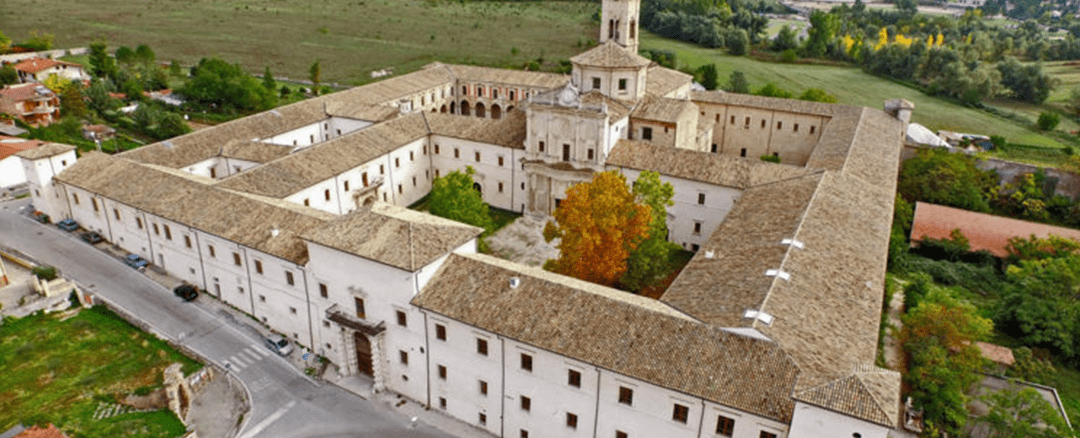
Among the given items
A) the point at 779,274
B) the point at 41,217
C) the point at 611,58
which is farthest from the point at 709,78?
the point at 41,217

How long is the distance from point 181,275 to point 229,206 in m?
7.49

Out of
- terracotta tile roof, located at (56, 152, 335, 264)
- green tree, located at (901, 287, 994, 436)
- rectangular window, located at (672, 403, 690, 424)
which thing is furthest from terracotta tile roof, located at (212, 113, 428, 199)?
green tree, located at (901, 287, 994, 436)

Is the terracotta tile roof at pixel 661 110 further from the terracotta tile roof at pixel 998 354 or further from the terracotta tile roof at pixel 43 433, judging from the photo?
the terracotta tile roof at pixel 43 433

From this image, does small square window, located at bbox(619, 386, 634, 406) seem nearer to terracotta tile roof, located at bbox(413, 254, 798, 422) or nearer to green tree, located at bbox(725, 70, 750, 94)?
terracotta tile roof, located at bbox(413, 254, 798, 422)

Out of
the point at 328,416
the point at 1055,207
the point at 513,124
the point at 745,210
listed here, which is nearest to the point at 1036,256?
the point at 1055,207

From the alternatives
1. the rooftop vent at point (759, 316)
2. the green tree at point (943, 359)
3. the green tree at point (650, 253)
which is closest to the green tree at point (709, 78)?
the green tree at point (650, 253)

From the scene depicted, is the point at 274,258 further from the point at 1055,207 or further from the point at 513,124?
the point at 1055,207

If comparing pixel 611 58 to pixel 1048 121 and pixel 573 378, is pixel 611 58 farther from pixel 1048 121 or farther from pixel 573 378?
pixel 1048 121

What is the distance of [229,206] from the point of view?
131 feet

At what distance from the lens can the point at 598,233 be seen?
36.9m

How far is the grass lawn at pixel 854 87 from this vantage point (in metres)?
81.0

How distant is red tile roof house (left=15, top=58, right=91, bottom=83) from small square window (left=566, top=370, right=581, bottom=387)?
89197 mm

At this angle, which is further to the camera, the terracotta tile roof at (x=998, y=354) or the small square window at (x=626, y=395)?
the terracotta tile roof at (x=998, y=354)

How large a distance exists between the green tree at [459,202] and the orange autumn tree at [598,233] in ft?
22.3
